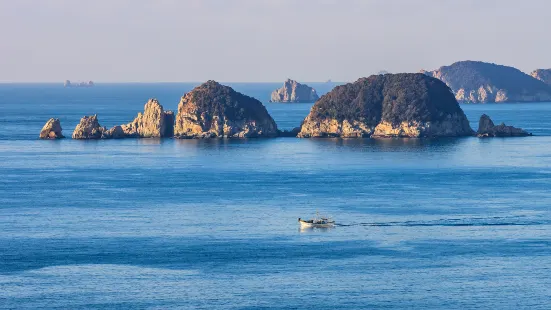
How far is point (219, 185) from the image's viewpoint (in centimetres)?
17962

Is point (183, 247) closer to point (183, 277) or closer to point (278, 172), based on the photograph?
point (183, 277)

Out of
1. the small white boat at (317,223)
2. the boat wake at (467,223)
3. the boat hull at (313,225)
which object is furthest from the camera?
the boat wake at (467,223)

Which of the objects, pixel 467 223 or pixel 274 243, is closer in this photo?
pixel 274 243

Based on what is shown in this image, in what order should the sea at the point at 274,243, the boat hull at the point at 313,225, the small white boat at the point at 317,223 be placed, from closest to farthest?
the sea at the point at 274,243 → the boat hull at the point at 313,225 → the small white boat at the point at 317,223

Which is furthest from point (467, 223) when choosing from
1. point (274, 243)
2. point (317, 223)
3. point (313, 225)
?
point (274, 243)

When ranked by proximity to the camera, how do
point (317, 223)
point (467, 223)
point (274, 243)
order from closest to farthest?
1. point (274, 243)
2. point (317, 223)
3. point (467, 223)

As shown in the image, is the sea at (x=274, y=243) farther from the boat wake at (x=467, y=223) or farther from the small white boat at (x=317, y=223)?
the small white boat at (x=317, y=223)

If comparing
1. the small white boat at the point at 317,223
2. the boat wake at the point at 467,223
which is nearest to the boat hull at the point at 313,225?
the small white boat at the point at 317,223

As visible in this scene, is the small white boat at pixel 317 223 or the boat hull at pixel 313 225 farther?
the small white boat at pixel 317 223

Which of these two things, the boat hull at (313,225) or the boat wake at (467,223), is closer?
the boat hull at (313,225)

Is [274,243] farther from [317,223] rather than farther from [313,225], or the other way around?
[317,223]

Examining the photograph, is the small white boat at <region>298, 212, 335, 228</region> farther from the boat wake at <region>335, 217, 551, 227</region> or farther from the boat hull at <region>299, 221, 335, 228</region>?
the boat wake at <region>335, 217, 551, 227</region>

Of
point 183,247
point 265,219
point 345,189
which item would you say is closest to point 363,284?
point 183,247

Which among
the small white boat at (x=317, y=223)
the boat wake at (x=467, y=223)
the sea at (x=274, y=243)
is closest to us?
the sea at (x=274, y=243)
